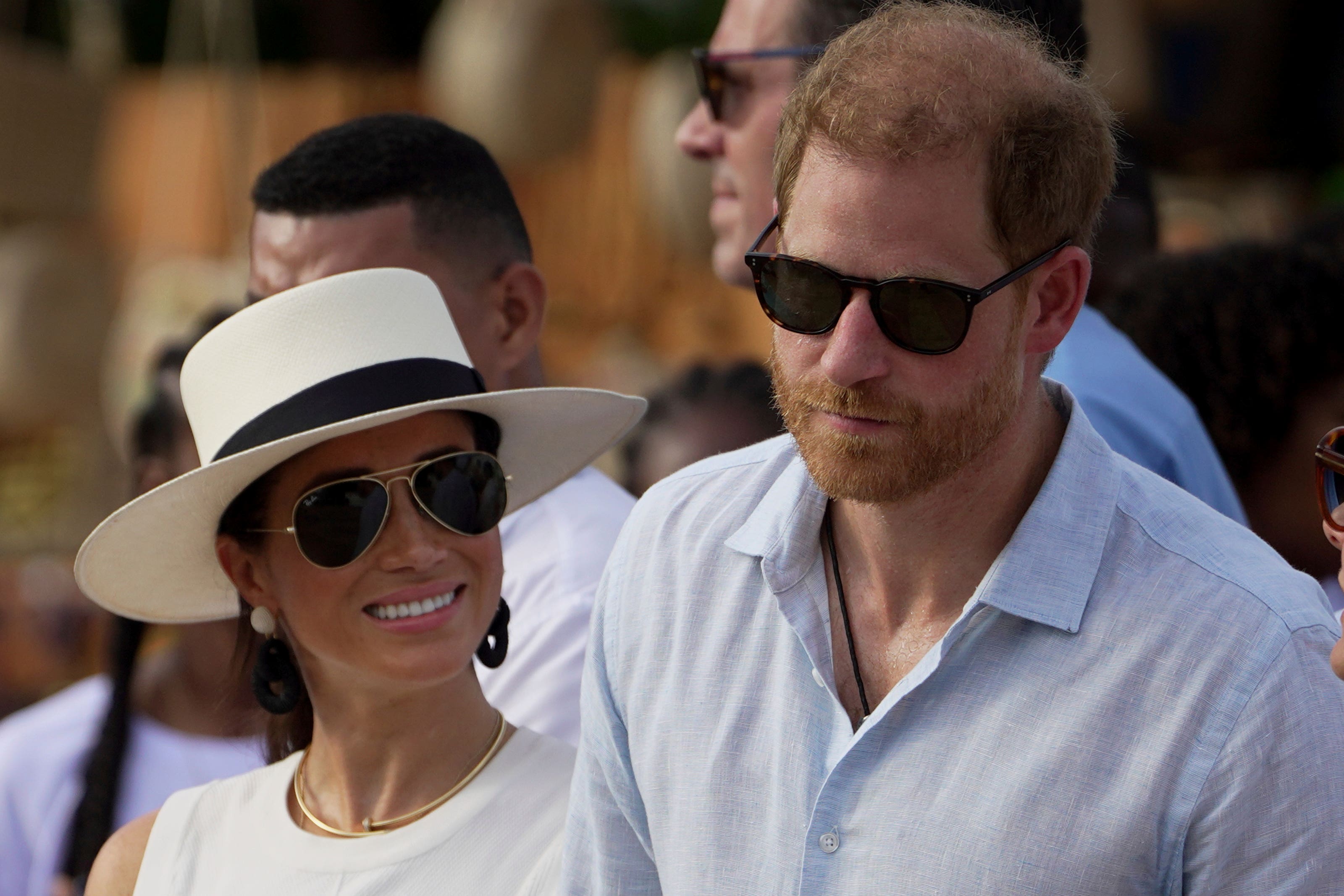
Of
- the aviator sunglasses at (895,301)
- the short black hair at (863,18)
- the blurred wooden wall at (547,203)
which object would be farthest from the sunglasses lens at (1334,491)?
the blurred wooden wall at (547,203)

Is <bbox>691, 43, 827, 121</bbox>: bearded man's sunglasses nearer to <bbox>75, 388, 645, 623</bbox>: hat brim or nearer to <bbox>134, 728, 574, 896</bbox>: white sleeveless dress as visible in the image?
<bbox>75, 388, 645, 623</bbox>: hat brim

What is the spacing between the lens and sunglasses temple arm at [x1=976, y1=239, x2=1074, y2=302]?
1431 mm

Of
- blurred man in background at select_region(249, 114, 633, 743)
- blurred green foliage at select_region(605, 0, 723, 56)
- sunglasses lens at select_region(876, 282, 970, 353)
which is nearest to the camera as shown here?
sunglasses lens at select_region(876, 282, 970, 353)

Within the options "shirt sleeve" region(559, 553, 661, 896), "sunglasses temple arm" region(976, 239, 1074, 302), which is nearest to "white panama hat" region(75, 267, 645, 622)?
"shirt sleeve" region(559, 553, 661, 896)

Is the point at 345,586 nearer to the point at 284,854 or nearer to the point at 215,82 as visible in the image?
the point at 284,854

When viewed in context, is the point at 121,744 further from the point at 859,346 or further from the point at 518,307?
the point at 859,346

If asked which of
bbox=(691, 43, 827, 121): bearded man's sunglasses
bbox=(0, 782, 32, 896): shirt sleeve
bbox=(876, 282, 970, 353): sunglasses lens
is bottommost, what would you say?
bbox=(0, 782, 32, 896): shirt sleeve

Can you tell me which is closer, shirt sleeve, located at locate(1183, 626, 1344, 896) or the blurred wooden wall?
shirt sleeve, located at locate(1183, 626, 1344, 896)

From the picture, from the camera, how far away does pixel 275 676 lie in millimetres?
1978

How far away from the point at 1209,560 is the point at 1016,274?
317mm

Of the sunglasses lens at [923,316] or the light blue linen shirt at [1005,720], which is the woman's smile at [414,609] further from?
the sunglasses lens at [923,316]

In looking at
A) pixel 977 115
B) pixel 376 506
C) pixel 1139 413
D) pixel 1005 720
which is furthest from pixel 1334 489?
pixel 376 506

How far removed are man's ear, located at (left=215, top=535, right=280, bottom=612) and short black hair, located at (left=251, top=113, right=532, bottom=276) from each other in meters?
0.71

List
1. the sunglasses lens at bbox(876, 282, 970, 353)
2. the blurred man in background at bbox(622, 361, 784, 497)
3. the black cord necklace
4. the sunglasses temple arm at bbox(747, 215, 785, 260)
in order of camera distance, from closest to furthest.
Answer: the sunglasses lens at bbox(876, 282, 970, 353), the black cord necklace, the sunglasses temple arm at bbox(747, 215, 785, 260), the blurred man in background at bbox(622, 361, 784, 497)
